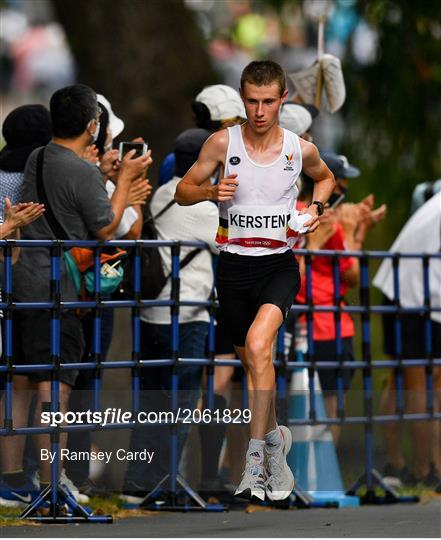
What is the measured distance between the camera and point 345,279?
12.3m

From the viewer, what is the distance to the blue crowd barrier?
10633 millimetres

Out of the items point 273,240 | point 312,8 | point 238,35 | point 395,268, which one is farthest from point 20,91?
point 273,240

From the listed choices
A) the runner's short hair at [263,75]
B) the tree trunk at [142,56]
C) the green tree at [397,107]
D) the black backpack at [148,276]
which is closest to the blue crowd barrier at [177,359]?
the black backpack at [148,276]

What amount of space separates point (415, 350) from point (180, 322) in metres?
1.95

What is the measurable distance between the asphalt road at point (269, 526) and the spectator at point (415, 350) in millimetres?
966

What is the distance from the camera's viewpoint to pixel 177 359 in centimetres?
1130

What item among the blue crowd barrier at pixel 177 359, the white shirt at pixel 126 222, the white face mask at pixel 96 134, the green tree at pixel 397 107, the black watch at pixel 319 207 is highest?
the green tree at pixel 397 107

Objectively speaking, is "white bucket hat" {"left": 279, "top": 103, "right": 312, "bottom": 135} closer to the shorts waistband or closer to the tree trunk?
the shorts waistband

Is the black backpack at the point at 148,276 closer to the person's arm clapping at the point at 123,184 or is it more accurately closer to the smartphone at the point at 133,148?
the person's arm clapping at the point at 123,184

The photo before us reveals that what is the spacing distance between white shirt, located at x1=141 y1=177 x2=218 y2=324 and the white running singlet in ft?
4.55

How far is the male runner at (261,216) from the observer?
9852 millimetres

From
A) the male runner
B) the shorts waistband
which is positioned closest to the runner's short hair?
the male runner

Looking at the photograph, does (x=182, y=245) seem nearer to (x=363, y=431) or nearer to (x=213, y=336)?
(x=213, y=336)

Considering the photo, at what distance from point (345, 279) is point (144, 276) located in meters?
1.50
